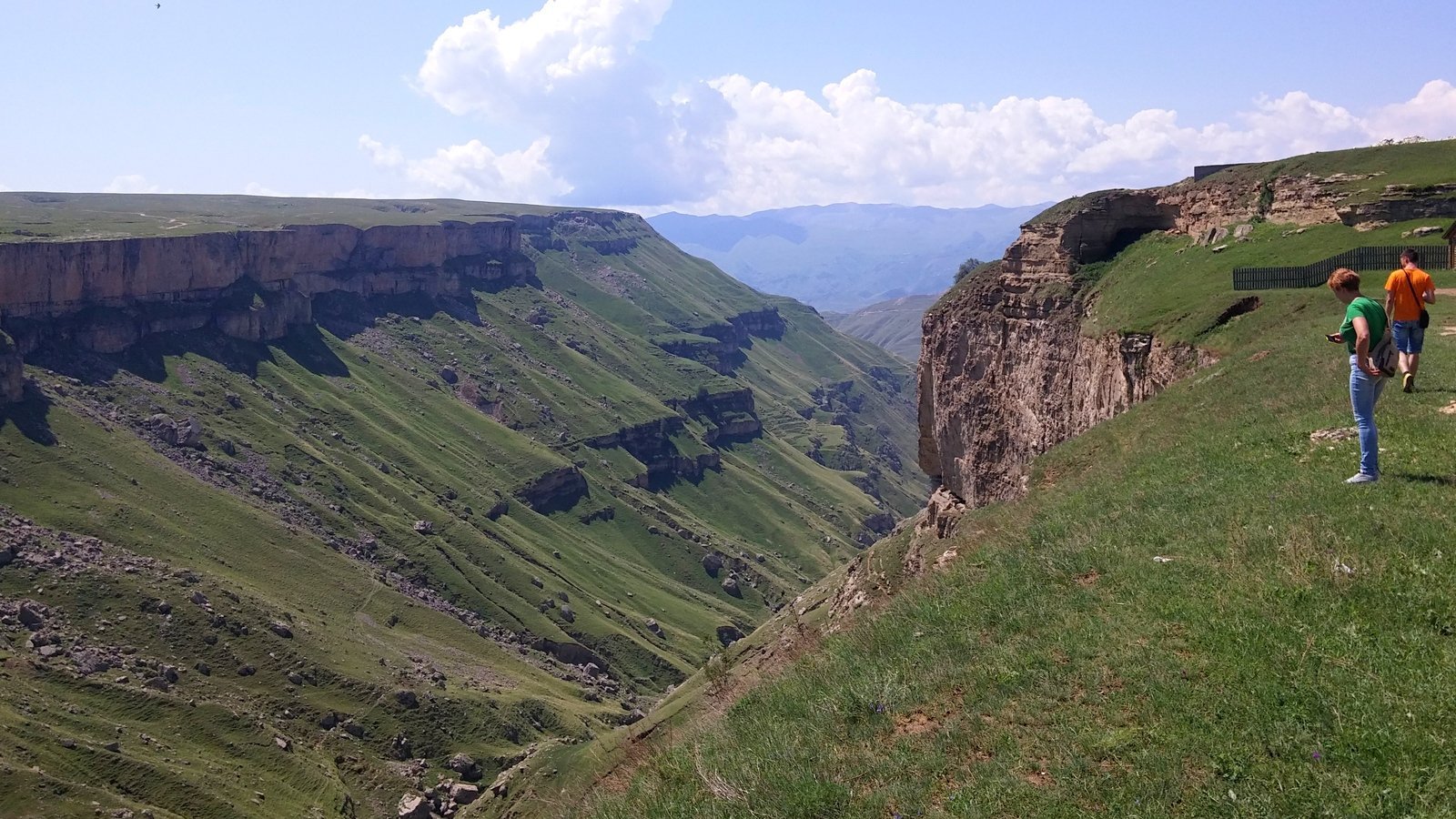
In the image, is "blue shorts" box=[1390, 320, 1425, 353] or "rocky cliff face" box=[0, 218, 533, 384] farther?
"rocky cliff face" box=[0, 218, 533, 384]

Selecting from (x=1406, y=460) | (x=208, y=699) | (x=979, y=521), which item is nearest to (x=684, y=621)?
(x=208, y=699)

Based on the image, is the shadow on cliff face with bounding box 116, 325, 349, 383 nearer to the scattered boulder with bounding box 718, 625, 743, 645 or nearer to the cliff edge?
the scattered boulder with bounding box 718, 625, 743, 645

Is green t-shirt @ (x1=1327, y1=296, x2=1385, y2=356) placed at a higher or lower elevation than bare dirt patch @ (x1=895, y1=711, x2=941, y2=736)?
higher

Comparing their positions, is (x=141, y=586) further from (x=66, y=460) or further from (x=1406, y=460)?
(x=1406, y=460)

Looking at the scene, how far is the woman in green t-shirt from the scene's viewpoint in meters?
16.0

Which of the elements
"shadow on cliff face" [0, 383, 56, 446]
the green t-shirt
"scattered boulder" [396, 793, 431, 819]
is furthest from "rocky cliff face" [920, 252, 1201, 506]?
"shadow on cliff face" [0, 383, 56, 446]

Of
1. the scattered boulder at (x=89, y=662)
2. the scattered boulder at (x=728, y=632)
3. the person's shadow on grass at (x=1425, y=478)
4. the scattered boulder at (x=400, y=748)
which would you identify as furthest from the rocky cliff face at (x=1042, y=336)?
the scattered boulder at (x=728, y=632)

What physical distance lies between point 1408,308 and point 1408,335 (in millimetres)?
686

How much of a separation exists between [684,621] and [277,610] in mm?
64879

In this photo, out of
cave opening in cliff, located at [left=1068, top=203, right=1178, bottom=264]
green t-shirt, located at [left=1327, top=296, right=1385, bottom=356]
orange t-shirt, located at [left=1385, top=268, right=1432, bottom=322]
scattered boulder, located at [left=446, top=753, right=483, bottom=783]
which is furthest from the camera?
scattered boulder, located at [left=446, top=753, right=483, bottom=783]

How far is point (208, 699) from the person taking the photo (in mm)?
94375

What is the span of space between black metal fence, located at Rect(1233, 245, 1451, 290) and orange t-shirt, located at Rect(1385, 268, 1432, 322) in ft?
88.3

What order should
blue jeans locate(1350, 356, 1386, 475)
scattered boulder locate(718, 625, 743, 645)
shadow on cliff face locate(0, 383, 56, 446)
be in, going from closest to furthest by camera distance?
blue jeans locate(1350, 356, 1386, 475), shadow on cliff face locate(0, 383, 56, 446), scattered boulder locate(718, 625, 743, 645)

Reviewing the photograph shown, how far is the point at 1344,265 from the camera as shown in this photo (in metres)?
42.6
